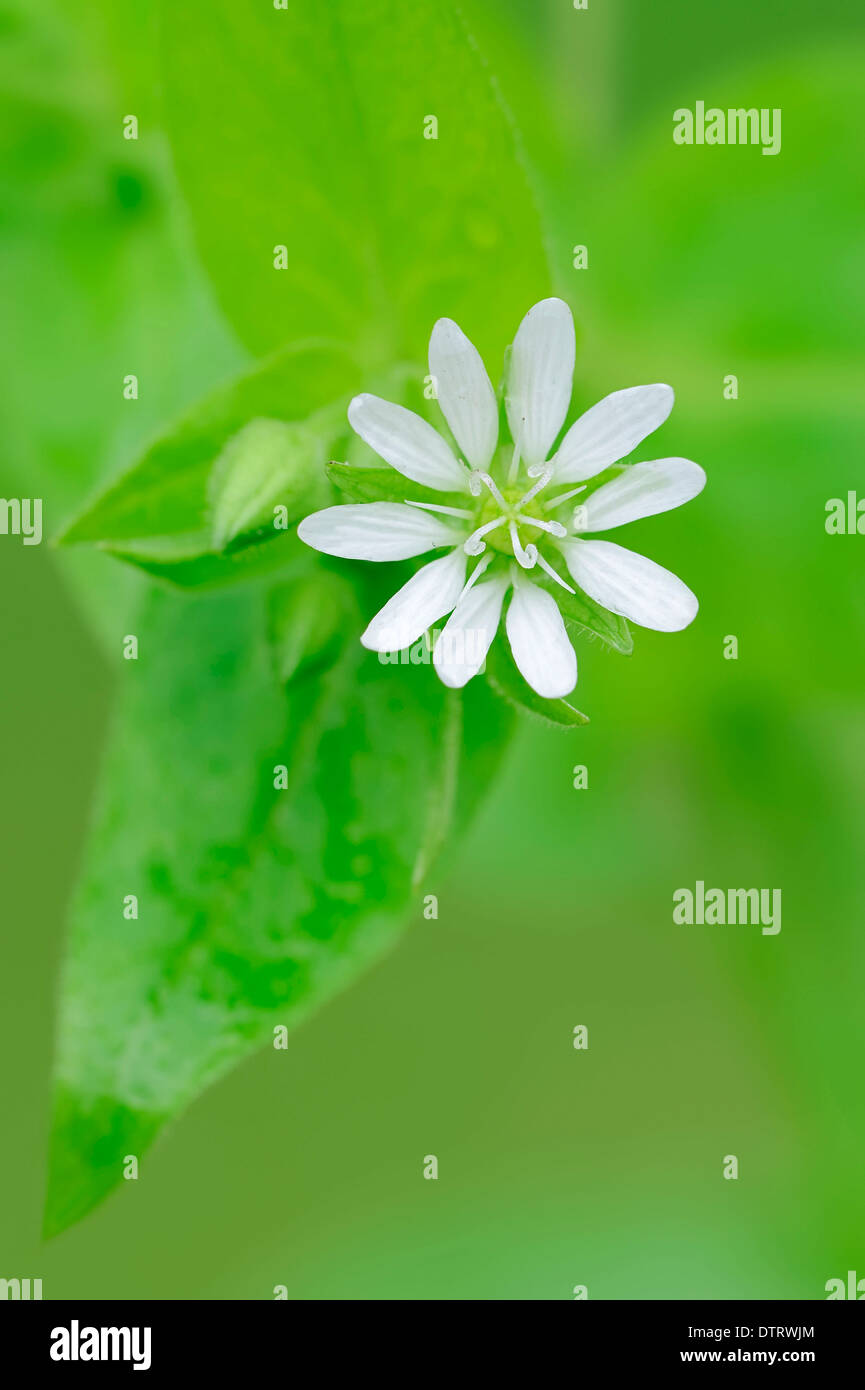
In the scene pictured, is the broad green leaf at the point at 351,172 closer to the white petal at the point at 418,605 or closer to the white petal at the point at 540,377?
the white petal at the point at 540,377

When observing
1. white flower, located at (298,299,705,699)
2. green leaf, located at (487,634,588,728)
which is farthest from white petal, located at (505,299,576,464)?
green leaf, located at (487,634,588,728)

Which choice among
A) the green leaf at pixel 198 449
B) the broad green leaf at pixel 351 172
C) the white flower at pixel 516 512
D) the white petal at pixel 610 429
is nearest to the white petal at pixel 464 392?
the white flower at pixel 516 512

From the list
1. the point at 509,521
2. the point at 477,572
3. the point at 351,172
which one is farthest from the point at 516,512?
Answer: the point at 351,172

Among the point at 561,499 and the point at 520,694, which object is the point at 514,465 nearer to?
the point at 561,499

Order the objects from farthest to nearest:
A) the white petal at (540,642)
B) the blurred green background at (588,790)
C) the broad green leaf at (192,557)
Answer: the blurred green background at (588,790)
the broad green leaf at (192,557)
the white petal at (540,642)

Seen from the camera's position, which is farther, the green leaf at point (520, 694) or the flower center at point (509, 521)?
the flower center at point (509, 521)
